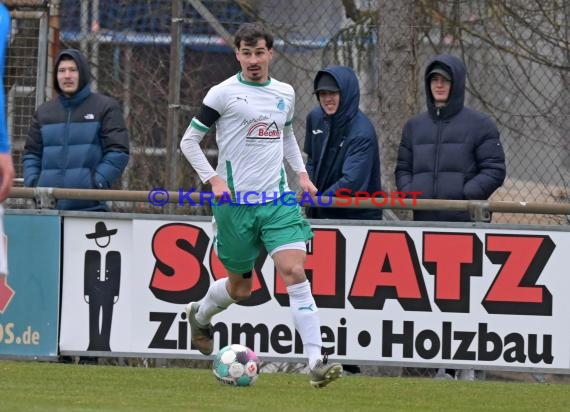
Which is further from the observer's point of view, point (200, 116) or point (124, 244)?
point (124, 244)

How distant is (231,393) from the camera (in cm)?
862

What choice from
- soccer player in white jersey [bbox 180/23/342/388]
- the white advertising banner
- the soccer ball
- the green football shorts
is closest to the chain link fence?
the white advertising banner

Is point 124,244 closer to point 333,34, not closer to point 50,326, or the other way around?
point 50,326

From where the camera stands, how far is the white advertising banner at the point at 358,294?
10180mm

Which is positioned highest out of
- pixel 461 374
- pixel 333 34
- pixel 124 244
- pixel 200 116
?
pixel 333 34

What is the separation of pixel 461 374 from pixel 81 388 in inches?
118

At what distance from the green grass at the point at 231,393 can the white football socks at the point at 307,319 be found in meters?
0.29

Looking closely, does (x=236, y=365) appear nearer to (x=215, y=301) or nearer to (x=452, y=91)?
(x=215, y=301)

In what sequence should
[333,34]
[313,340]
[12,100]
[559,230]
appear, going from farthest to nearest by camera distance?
1. [333,34]
2. [12,100]
3. [559,230]
4. [313,340]

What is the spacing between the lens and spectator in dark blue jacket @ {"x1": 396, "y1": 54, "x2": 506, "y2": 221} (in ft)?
33.9

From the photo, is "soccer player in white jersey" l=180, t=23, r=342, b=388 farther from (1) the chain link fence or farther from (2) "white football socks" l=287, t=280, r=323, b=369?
(1) the chain link fence

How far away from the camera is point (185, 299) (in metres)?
10.4

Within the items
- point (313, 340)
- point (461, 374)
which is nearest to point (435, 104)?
point (461, 374)

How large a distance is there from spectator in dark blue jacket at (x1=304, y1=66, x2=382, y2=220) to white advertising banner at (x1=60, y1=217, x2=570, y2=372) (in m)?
0.34
